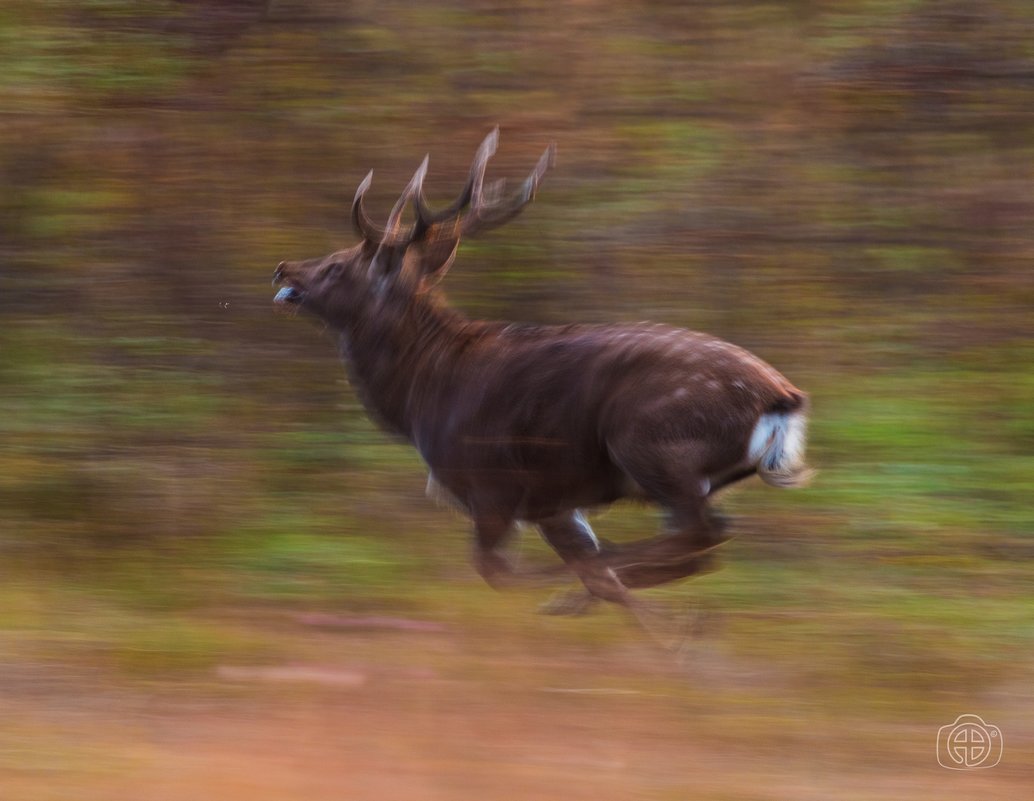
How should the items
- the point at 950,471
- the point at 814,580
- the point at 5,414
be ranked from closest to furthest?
the point at 814,580 → the point at 950,471 → the point at 5,414

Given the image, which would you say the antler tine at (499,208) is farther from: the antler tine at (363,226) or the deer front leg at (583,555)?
the deer front leg at (583,555)

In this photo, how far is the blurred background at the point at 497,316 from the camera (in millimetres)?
4895

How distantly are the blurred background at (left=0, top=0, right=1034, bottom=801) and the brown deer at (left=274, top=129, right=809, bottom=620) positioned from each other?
464mm

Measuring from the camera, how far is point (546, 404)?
5734 mm

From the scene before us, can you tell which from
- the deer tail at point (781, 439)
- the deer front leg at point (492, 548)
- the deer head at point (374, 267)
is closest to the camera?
the deer tail at point (781, 439)

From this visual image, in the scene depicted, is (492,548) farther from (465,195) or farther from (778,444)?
(465,195)

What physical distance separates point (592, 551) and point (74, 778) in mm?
2284

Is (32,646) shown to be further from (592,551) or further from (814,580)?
(814,580)

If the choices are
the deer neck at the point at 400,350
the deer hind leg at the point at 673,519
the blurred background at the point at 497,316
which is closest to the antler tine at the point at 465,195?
the deer neck at the point at 400,350

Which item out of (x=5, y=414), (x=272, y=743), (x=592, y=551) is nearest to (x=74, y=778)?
(x=272, y=743)

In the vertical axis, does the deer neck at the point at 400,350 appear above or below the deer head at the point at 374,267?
below

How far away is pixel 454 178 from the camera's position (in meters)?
9.23

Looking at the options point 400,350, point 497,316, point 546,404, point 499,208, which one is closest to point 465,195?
point 499,208

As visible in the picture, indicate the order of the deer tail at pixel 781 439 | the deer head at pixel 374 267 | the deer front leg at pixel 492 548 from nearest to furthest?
the deer tail at pixel 781 439
the deer front leg at pixel 492 548
the deer head at pixel 374 267
